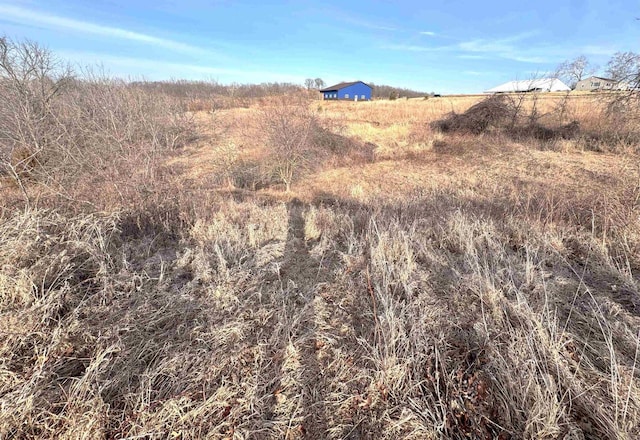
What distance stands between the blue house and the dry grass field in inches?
2181

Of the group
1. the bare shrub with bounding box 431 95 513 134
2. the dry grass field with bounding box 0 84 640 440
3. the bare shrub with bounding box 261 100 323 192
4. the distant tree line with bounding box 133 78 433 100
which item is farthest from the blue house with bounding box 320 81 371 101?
the dry grass field with bounding box 0 84 640 440

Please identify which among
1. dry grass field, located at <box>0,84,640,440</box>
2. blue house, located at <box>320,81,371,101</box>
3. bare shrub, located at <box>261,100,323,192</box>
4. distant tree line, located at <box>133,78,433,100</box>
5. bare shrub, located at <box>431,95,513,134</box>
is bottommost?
dry grass field, located at <box>0,84,640,440</box>

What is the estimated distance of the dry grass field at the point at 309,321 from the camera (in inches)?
64.1

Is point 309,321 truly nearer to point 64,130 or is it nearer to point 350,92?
point 64,130

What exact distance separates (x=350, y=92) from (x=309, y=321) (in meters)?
60.6

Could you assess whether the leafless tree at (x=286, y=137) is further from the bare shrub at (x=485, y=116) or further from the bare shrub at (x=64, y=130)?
the bare shrub at (x=485, y=116)

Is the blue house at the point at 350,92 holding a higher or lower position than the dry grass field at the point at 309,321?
higher

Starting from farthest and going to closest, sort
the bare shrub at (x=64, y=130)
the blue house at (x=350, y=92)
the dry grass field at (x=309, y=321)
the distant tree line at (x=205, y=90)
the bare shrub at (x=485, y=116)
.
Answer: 1. the blue house at (x=350, y=92)
2. the distant tree line at (x=205, y=90)
3. the bare shrub at (x=485, y=116)
4. the bare shrub at (x=64, y=130)
5. the dry grass field at (x=309, y=321)

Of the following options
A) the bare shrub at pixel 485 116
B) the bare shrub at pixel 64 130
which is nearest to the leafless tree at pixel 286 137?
the bare shrub at pixel 64 130

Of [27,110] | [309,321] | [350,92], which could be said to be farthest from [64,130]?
[350,92]

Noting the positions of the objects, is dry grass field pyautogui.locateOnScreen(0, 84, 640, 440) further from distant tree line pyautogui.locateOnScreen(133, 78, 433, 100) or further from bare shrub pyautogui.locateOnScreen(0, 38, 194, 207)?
distant tree line pyautogui.locateOnScreen(133, 78, 433, 100)

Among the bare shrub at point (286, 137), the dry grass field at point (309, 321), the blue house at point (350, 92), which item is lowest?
the dry grass field at point (309, 321)

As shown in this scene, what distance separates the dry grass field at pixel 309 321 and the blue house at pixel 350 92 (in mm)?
55409

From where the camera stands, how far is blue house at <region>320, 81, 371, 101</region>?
55.4 meters
